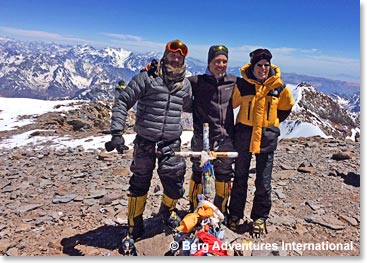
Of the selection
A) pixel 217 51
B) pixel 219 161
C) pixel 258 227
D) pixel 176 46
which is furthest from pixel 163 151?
pixel 258 227

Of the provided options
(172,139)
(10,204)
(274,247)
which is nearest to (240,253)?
(274,247)

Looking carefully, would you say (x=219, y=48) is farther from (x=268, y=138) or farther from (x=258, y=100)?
(x=268, y=138)

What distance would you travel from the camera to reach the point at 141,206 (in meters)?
5.89

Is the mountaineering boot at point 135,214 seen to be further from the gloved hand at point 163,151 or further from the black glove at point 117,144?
the black glove at point 117,144

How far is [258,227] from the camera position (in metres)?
6.25

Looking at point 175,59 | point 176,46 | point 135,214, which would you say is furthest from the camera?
point 135,214

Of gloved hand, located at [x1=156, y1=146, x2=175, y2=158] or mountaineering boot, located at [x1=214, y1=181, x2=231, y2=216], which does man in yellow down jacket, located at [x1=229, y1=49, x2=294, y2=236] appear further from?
gloved hand, located at [x1=156, y1=146, x2=175, y2=158]

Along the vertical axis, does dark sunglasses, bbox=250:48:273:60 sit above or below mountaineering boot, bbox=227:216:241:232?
above

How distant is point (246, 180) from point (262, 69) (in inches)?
84.8

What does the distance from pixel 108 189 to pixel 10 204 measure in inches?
92.3

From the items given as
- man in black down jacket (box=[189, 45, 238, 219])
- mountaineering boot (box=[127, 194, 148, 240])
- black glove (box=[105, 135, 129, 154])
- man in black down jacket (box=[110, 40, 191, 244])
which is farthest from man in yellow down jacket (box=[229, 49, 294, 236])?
black glove (box=[105, 135, 129, 154])

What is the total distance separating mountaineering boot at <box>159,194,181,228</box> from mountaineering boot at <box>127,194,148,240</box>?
0.42 metres

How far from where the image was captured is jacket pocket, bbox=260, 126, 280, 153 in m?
5.86

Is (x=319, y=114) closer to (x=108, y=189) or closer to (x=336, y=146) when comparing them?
(x=336, y=146)
